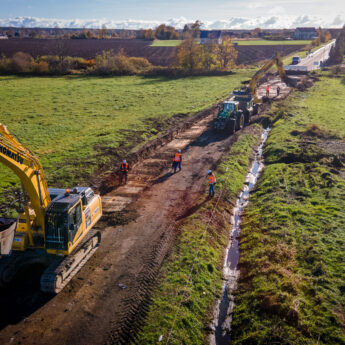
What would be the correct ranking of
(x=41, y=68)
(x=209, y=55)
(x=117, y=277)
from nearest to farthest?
1. (x=117, y=277)
2. (x=41, y=68)
3. (x=209, y=55)

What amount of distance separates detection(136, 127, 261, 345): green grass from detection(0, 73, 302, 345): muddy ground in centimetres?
51

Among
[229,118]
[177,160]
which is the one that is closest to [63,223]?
[177,160]

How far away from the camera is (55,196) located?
13.3 metres

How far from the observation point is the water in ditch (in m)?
11.8

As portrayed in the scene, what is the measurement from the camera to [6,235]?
11.5m

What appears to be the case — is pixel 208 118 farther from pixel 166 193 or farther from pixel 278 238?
pixel 278 238

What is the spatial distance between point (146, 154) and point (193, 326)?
17.3m

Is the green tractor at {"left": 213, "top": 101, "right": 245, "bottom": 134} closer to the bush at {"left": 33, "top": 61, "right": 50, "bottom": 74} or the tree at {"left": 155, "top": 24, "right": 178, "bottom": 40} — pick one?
the bush at {"left": 33, "top": 61, "right": 50, "bottom": 74}

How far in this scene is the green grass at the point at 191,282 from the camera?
36.6 feet

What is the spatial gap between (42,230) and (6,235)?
4.38ft

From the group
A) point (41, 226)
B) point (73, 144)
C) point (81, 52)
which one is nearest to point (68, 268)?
point (41, 226)

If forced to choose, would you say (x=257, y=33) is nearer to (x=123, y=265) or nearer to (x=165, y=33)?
(x=165, y=33)

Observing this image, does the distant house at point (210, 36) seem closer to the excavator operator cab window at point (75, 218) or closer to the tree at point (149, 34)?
the tree at point (149, 34)

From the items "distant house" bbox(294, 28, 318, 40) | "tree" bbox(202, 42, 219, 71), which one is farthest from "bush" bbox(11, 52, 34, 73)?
"distant house" bbox(294, 28, 318, 40)
